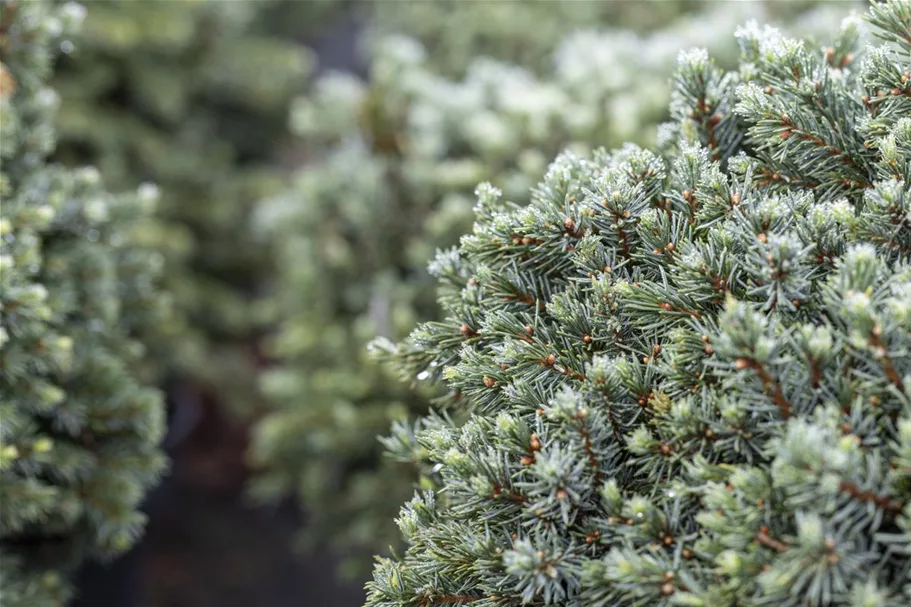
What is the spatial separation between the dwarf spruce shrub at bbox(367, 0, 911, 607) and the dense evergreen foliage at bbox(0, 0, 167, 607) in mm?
799

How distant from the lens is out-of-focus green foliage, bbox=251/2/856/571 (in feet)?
7.68

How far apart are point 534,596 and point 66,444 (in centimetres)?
120

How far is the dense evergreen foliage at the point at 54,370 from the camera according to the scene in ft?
5.27

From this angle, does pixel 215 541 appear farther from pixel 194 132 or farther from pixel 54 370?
pixel 54 370

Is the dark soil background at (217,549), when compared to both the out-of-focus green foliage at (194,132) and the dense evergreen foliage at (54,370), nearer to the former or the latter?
the out-of-focus green foliage at (194,132)

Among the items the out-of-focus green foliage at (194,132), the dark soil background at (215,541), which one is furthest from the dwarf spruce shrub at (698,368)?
the dark soil background at (215,541)

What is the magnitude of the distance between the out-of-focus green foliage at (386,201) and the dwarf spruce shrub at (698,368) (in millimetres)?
893

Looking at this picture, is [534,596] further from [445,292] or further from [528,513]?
[445,292]

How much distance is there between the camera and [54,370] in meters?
1.73

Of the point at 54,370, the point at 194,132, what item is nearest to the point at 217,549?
the point at 194,132

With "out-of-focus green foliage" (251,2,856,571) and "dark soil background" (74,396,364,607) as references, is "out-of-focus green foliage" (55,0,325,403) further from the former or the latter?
"dark soil background" (74,396,364,607)

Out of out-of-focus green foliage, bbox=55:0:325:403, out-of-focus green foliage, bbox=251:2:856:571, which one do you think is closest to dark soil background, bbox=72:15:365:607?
out-of-focus green foliage, bbox=55:0:325:403

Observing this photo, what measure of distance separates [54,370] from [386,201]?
117 cm

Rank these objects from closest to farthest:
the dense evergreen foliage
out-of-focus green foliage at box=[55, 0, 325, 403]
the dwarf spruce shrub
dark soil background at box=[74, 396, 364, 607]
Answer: the dwarf spruce shrub → the dense evergreen foliage → out-of-focus green foliage at box=[55, 0, 325, 403] → dark soil background at box=[74, 396, 364, 607]
